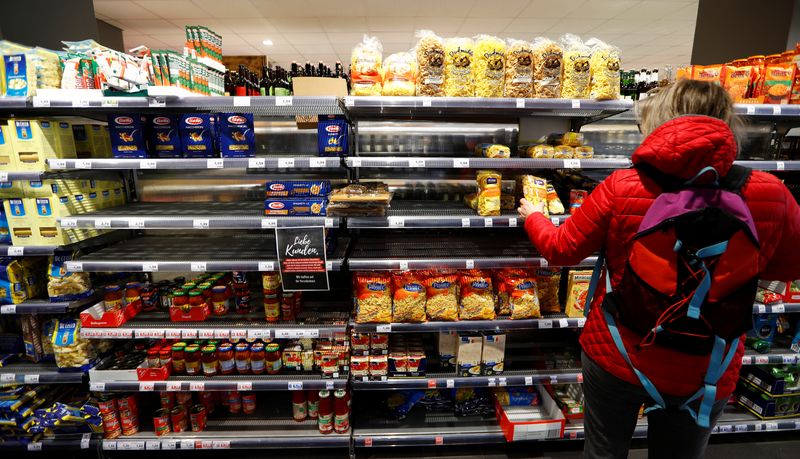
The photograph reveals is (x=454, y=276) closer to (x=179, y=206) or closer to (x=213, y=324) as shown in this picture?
(x=213, y=324)

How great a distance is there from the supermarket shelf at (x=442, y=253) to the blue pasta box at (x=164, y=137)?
1267 millimetres

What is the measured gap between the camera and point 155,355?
2373 mm

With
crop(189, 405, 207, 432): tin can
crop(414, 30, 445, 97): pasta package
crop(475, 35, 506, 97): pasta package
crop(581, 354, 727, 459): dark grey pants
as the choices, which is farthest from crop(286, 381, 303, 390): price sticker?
crop(475, 35, 506, 97): pasta package

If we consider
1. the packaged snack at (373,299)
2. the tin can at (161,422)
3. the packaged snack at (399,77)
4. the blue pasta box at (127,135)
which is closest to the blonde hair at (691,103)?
the packaged snack at (399,77)

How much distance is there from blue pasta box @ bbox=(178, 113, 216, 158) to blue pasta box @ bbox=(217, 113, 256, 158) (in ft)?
0.33

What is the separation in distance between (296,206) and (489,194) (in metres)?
1.16

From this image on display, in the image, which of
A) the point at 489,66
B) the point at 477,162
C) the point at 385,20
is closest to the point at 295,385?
the point at 477,162

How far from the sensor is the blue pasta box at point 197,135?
86.6 inches

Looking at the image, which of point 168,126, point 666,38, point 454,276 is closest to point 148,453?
point 168,126

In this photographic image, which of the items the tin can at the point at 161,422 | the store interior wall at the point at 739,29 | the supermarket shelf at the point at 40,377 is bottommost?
the tin can at the point at 161,422

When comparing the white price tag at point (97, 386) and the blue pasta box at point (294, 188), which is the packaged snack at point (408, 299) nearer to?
the blue pasta box at point (294, 188)

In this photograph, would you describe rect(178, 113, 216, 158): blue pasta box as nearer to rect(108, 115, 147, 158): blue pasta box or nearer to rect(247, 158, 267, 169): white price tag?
rect(108, 115, 147, 158): blue pasta box

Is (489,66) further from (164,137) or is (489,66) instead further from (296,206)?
(164,137)

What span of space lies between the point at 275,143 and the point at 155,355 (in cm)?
164
